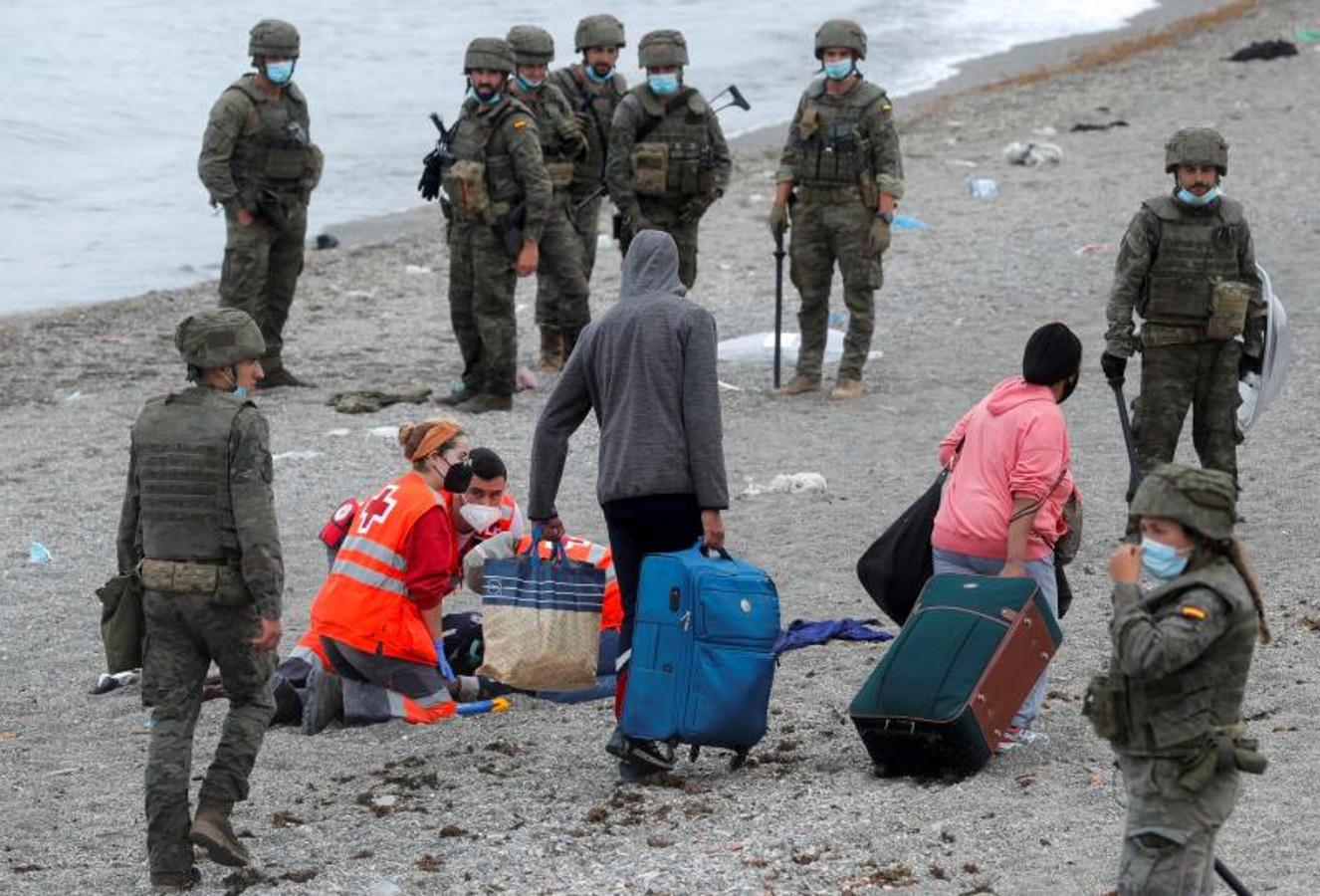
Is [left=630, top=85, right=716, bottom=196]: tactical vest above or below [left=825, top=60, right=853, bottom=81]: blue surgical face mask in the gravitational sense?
below

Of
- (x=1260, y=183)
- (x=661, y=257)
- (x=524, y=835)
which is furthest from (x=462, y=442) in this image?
(x=1260, y=183)

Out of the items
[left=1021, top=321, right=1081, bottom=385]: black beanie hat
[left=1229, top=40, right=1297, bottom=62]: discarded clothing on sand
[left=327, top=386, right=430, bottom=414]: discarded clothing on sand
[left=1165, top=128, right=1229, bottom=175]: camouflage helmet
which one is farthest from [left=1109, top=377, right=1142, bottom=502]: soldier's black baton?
[left=1229, top=40, right=1297, bottom=62]: discarded clothing on sand

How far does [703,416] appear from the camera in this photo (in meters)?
7.32

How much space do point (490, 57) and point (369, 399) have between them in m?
2.27

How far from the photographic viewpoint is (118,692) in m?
8.80

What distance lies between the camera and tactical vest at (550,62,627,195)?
1410cm

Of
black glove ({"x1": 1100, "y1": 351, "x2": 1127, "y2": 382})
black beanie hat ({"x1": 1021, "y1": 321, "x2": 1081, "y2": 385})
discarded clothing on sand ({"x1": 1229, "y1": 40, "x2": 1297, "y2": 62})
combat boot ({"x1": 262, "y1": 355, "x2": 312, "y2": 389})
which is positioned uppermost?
discarded clothing on sand ({"x1": 1229, "y1": 40, "x2": 1297, "y2": 62})

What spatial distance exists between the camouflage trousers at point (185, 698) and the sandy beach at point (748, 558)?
8.4 inches

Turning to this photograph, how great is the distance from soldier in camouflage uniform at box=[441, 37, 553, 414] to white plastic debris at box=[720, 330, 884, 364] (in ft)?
6.69

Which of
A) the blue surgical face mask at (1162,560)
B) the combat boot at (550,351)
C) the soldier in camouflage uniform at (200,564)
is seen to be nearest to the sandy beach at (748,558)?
the soldier in camouflage uniform at (200,564)

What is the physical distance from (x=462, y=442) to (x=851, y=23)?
5.20 metres

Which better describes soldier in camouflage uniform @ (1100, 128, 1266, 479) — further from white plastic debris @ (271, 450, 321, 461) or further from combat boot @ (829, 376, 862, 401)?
white plastic debris @ (271, 450, 321, 461)

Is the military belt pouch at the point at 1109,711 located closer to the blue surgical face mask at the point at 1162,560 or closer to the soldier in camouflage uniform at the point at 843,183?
the blue surgical face mask at the point at 1162,560

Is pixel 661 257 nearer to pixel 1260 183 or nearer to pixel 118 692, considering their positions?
pixel 118 692
